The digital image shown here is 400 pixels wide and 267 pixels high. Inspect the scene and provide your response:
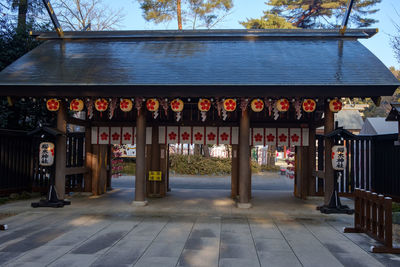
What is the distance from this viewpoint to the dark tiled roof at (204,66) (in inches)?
365

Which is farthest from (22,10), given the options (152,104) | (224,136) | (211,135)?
(224,136)

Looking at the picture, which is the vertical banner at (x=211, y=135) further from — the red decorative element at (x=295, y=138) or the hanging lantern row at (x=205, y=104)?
the red decorative element at (x=295, y=138)

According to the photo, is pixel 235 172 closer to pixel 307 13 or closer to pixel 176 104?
pixel 176 104

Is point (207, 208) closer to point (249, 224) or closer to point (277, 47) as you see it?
point (249, 224)

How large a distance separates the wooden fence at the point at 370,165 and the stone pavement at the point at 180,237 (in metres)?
2.64

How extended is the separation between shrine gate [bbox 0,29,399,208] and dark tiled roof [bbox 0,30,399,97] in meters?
0.04

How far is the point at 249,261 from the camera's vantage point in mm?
5426

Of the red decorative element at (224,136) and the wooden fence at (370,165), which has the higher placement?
the red decorative element at (224,136)

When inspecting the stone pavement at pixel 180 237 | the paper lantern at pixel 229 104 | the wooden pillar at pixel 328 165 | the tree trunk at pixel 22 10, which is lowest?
the stone pavement at pixel 180 237

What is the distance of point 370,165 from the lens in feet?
41.3

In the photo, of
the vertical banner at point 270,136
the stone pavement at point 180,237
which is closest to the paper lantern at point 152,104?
the stone pavement at point 180,237

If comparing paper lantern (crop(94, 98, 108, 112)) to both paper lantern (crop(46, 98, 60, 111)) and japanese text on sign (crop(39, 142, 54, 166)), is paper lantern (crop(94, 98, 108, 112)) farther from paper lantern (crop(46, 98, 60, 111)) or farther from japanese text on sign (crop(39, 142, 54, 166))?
japanese text on sign (crop(39, 142, 54, 166))

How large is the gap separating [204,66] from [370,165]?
845 centimetres

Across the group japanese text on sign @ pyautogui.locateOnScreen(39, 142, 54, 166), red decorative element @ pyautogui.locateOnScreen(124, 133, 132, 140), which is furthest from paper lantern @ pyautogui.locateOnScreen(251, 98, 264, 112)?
japanese text on sign @ pyautogui.locateOnScreen(39, 142, 54, 166)
